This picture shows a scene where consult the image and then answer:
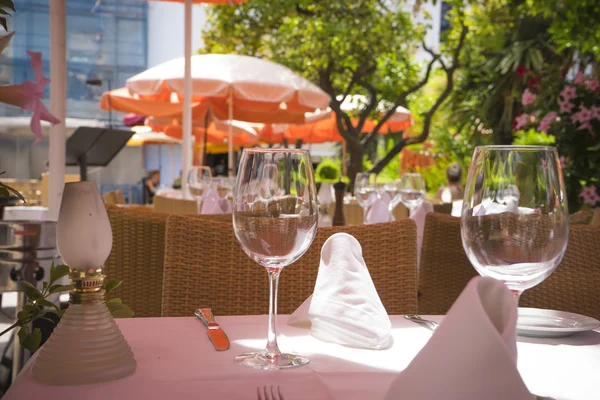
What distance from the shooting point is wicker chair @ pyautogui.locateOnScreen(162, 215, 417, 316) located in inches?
63.8

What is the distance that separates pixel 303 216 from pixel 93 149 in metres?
5.51

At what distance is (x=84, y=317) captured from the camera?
84 cm

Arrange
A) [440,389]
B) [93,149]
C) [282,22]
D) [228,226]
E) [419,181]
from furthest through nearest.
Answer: [282,22] → [93,149] → [419,181] → [228,226] → [440,389]

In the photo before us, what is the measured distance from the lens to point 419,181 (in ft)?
10.3

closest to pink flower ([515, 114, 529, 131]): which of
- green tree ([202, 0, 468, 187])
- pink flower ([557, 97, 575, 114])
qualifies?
pink flower ([557, 97, 575, 114])

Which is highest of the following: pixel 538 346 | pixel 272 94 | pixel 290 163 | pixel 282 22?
pixel 282 22

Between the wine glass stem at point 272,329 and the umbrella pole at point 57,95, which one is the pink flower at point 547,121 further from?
the wine glass stem at point 272,329

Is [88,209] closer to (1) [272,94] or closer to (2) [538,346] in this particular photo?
(2) [538,346]

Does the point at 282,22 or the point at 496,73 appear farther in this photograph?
the point at 496,73

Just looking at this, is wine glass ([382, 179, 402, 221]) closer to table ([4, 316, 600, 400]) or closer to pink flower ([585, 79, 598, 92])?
table ([4, 316, 600, 400])

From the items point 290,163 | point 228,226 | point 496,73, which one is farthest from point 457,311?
point 496,73

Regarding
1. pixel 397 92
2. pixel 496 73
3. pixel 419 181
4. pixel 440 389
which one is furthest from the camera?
pixel 496 73

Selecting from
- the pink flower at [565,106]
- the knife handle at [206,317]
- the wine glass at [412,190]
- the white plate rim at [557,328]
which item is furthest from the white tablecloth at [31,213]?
the pink flower at [565,106]

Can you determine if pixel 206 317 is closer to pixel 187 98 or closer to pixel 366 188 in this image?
pixel 366 188
